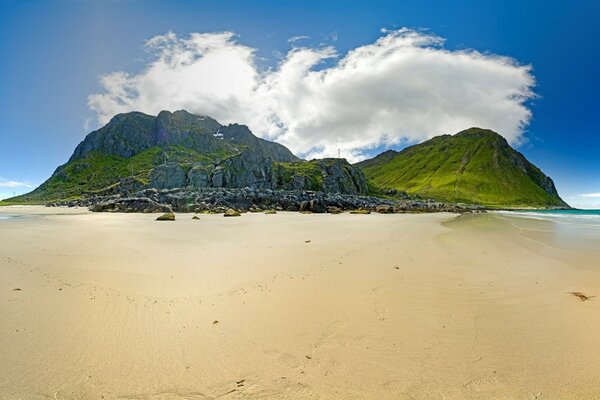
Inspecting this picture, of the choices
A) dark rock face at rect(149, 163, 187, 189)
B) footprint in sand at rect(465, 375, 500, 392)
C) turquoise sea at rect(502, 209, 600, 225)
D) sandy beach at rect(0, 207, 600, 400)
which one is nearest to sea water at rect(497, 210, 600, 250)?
turquoise sea at rect(502, 209, 600, 225)

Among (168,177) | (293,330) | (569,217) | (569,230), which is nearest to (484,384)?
(293,330)

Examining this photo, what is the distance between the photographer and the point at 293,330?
5.13 meters

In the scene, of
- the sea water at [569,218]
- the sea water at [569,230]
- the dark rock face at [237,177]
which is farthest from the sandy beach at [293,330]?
the dark rock face at [237,177]

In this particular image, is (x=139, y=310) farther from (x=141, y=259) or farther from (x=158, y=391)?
(x=141, y=259)

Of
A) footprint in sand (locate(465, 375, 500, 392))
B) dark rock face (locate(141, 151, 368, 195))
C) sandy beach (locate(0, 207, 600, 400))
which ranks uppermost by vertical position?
dark rock face (locate(141, 151, 368, 195))

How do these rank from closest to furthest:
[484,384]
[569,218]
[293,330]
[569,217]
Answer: [484,384]
[293,330]
[569,218]
[569,217]

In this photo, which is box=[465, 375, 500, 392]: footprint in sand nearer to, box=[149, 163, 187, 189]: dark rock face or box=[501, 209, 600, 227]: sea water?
box=[501, 209, 600, 227]: sea water

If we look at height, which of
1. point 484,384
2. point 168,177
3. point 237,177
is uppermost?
point 168,177

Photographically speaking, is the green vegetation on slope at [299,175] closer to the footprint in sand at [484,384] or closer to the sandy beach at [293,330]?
the sandy beach at [293,330]

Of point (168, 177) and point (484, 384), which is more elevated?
point (168, 177)

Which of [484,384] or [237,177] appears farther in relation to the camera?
[237,177]

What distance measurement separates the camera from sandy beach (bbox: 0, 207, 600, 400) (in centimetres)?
366

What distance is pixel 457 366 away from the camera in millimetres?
4105

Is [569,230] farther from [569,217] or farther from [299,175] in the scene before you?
[299,175]
